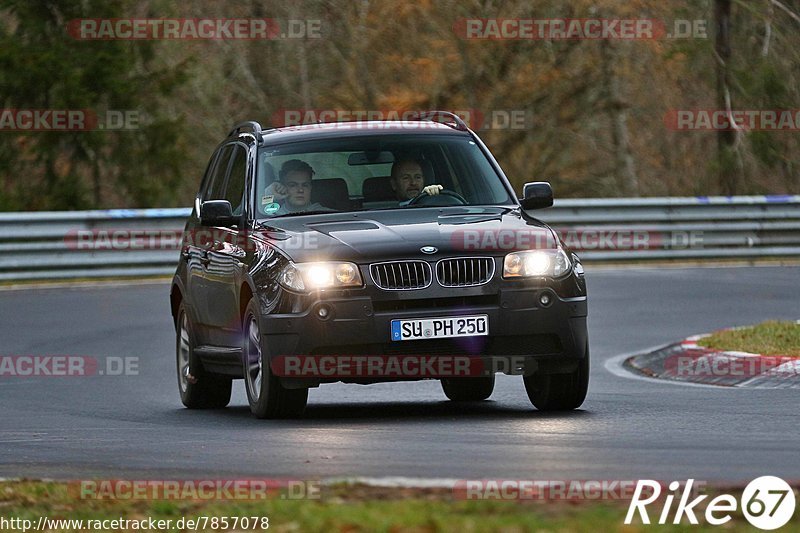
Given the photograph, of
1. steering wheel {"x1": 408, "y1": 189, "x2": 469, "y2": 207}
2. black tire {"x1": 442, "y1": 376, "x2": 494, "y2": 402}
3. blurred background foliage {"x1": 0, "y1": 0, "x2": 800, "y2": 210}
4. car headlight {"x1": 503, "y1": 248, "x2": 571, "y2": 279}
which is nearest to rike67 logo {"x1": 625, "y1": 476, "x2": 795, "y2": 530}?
car headlight {"x1": 503, "y1": 248, "x2": 571, "y2": 279}

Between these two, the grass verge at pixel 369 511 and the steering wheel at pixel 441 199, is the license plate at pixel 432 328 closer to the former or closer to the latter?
the steering wheel at pixel 441 199

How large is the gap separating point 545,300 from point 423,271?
0.75 meters

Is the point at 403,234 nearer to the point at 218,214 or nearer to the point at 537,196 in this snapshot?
the point at 537,196

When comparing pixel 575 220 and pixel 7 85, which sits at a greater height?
pixel 7 85

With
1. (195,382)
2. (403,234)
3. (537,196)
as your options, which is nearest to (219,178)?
(195,382)

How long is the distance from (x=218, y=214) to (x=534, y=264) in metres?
2.30

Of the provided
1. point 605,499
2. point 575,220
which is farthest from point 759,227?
point 605,499

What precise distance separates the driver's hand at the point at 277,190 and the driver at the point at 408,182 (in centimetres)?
71

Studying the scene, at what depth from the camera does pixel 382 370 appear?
1044 cm

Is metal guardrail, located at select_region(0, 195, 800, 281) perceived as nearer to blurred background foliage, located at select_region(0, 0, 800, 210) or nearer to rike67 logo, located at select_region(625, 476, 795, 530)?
blurred background foliage, located at select_region(0, 0, 800, 210)

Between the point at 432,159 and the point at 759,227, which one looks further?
the point at 759,227

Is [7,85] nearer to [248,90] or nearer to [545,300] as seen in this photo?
[248,90]

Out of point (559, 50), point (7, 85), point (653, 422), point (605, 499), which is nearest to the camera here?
point (605, 499)

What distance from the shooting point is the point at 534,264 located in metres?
10.6
